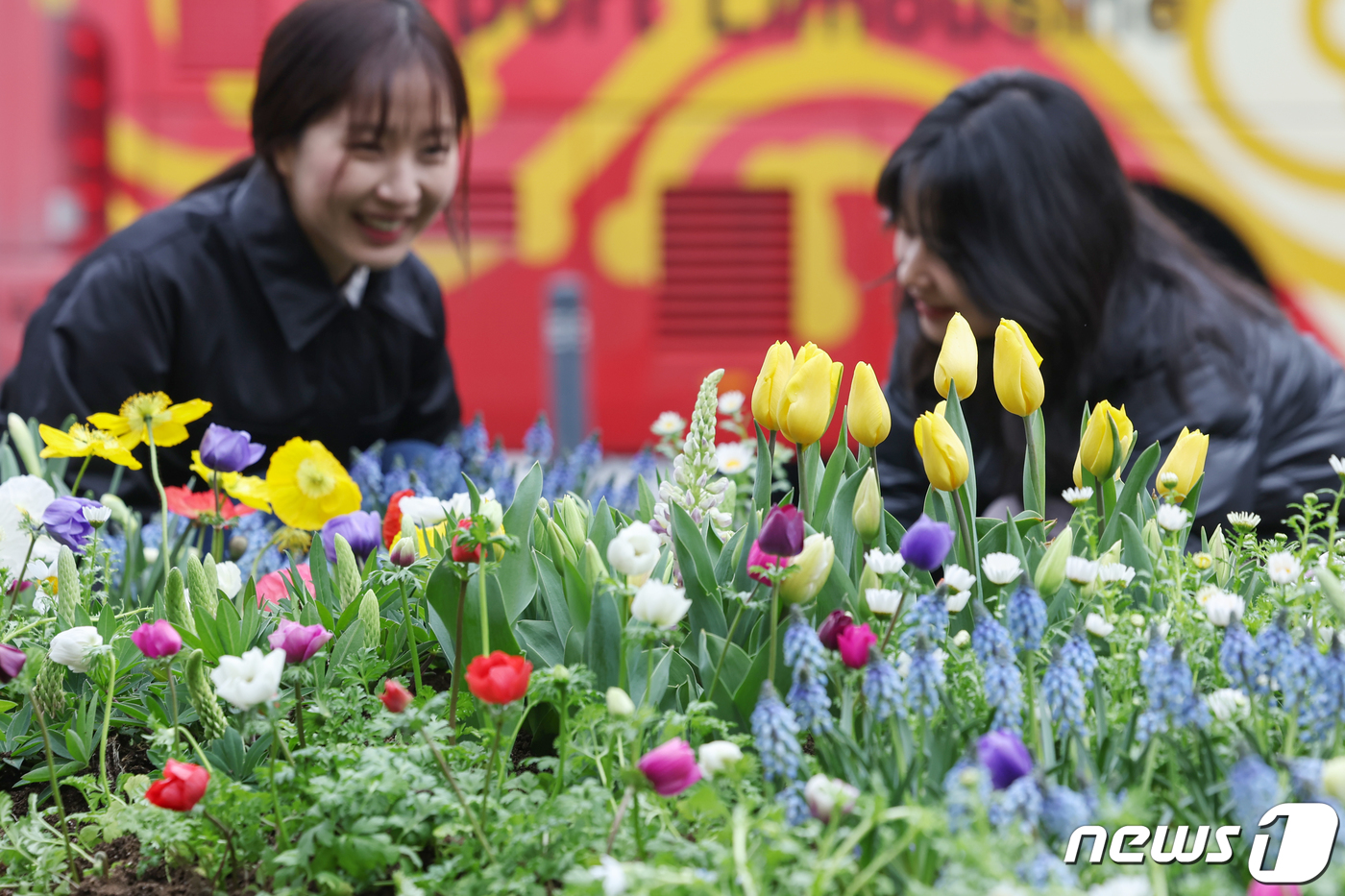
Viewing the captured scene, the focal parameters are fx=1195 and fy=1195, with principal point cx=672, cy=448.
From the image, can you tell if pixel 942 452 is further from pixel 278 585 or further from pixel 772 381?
pixel 278 585

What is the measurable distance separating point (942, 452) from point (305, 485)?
0.94 metres

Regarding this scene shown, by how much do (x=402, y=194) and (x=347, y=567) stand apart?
1.45 metres

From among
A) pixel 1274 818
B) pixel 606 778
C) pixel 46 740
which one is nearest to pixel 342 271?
pixel 46 740

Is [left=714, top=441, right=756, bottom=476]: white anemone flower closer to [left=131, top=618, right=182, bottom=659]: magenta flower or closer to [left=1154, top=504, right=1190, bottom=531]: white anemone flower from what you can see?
[left=1154, top=504, right=1190, bottom=531]: white anemone flower

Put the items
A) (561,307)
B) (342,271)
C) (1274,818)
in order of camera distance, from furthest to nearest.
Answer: (561,307)
(342,271)
(1274,818)

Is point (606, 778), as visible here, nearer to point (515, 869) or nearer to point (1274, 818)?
point (515, 869)

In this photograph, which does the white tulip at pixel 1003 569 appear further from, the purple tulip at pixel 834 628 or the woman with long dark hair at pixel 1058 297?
the woman with long dark hair at pixel 1058 297

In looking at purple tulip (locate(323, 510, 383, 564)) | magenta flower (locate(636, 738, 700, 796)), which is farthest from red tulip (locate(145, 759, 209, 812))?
purple tulip (locate(323, 510, 383, 564))

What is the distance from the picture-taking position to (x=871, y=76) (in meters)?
4.96

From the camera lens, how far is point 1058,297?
8.64 feet

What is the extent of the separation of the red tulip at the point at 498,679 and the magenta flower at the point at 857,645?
27 centimetres

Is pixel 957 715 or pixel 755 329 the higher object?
pixel 957 715

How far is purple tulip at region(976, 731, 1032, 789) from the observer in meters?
0.89

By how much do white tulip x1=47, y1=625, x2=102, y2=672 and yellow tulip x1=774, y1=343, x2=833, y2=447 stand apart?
29.7 inches
